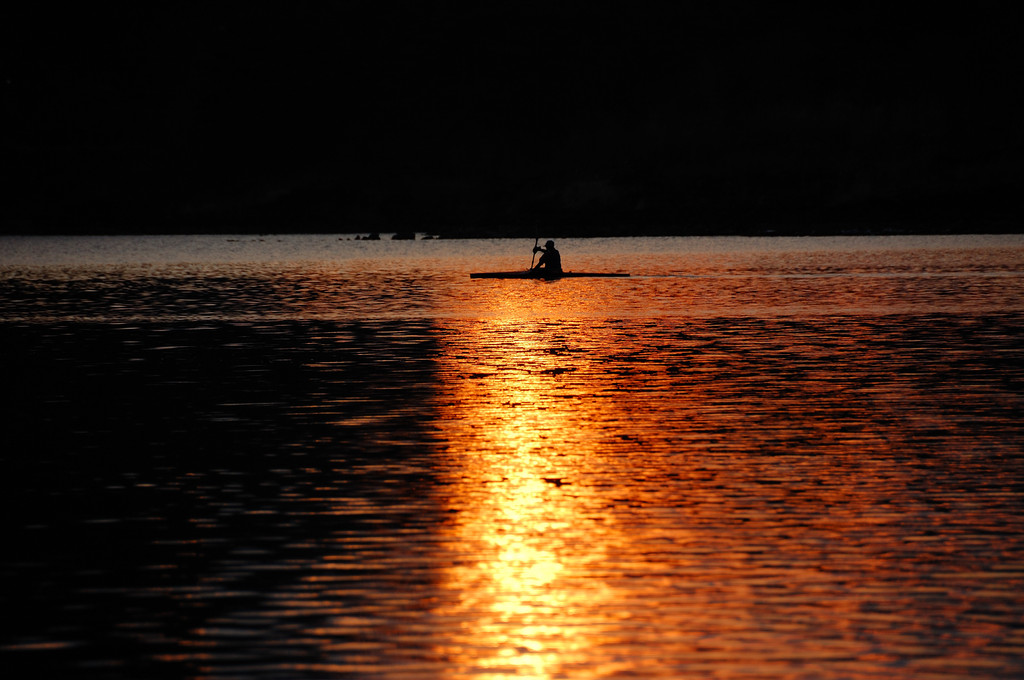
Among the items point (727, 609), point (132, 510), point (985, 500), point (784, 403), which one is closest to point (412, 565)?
point (727, 609)

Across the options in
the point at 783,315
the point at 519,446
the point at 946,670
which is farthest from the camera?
the point at 783,315

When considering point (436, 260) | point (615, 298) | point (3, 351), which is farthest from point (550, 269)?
point (436, 260)

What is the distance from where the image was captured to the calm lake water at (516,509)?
13.8 metres

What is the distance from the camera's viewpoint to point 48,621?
14859 millimetres

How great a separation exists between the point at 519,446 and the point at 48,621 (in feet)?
38.7

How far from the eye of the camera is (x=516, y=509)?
783 inches

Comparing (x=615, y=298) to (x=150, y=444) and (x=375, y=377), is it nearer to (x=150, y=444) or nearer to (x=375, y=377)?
(x=375, y=377)

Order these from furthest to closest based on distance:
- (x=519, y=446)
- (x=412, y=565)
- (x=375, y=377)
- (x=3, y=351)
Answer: (x=3, y=351) < (x=375, y=377) < (x=519, y=446) < (x=412, y=565)

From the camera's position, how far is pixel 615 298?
71.9m

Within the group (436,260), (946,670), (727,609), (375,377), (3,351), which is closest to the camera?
(946,670)

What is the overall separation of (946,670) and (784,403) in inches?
708

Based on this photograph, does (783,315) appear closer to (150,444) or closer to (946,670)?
(150,444)

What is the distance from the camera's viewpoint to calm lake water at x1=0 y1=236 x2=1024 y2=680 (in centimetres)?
1384

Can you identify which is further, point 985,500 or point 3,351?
point 3,351
